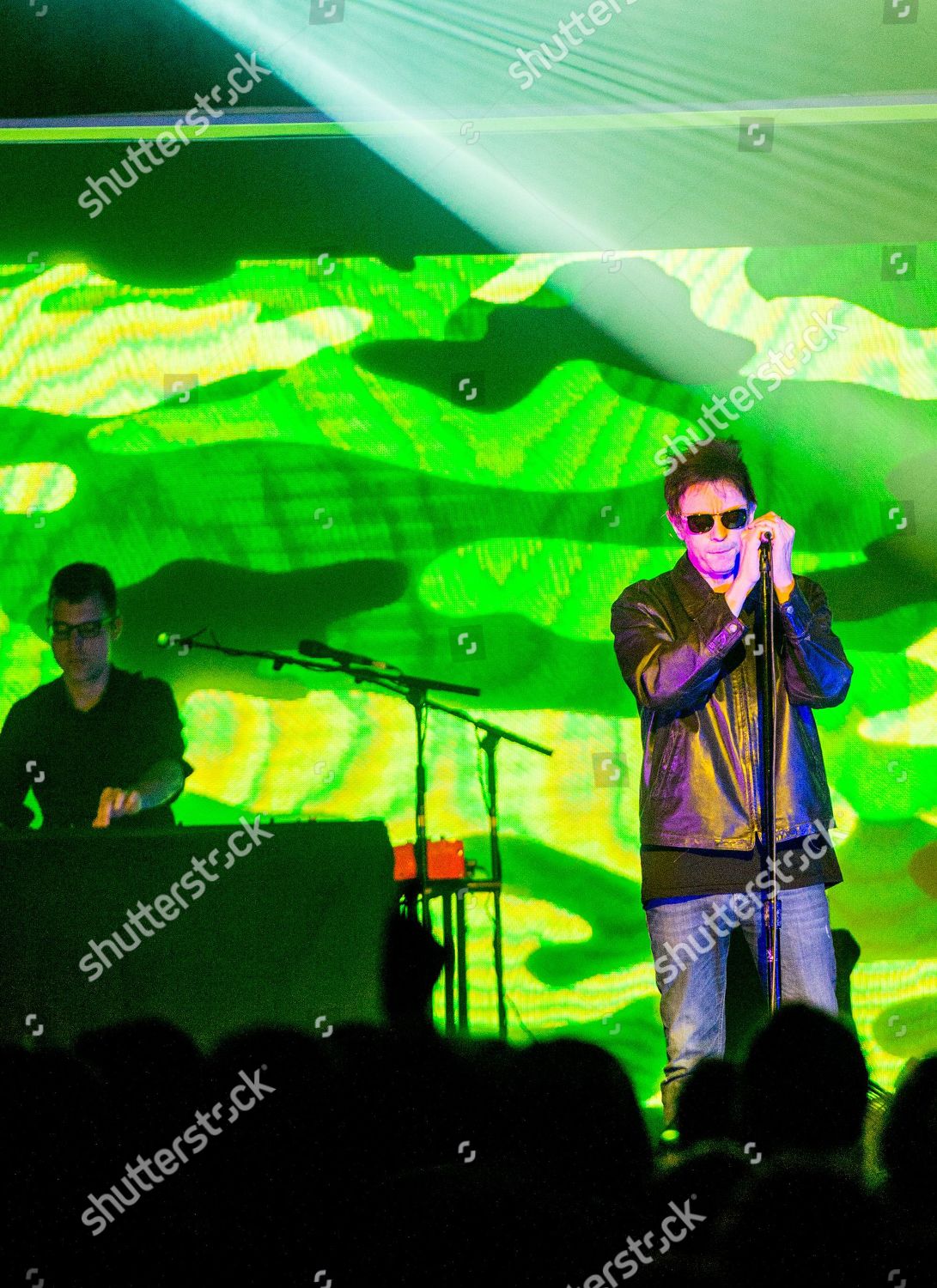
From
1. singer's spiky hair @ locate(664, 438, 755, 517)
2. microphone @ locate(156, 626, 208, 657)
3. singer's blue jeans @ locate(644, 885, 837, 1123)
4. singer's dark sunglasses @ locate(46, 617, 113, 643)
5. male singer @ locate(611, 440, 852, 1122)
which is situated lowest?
singer's blue jeans @ locate(644, 885, 837, 1123)

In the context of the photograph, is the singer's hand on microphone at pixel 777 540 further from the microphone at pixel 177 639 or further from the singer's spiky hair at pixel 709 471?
the microphone at pixel 177 639

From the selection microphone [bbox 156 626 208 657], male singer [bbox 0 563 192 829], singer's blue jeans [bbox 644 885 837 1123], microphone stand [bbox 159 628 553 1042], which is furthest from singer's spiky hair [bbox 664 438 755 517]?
microphone [bbox 156 626 208 657]

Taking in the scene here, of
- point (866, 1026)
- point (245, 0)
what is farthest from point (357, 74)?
point (866, 1026)

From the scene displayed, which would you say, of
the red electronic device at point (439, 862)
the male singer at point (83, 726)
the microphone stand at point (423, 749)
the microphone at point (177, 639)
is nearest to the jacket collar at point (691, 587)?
the microphone stand at point (423, 749)

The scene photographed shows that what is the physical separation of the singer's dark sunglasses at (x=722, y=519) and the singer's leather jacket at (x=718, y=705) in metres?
0.12

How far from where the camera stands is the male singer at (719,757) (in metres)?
2.38

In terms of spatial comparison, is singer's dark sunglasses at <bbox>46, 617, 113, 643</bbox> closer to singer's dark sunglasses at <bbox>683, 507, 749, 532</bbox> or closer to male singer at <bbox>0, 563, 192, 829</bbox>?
male singer at <bbox>0, 563, 192, 829</bbox>

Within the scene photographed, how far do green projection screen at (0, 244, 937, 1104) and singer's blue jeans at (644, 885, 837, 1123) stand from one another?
183 centimetres

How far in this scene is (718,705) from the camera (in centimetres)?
255

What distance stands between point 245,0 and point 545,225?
4.00 feet

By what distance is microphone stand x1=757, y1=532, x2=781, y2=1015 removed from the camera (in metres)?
2.20

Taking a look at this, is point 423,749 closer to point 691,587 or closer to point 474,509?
point 474,509

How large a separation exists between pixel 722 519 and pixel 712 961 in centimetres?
84

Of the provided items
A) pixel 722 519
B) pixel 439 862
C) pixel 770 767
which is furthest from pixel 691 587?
pixel 439 862
